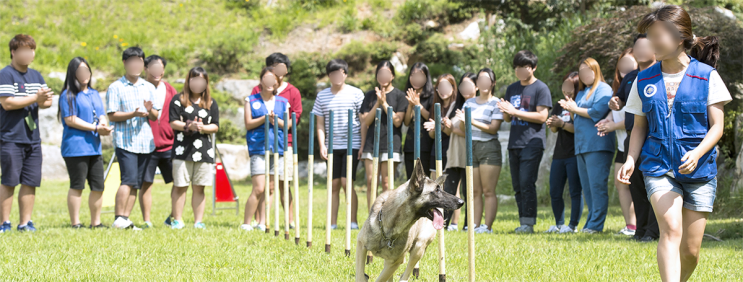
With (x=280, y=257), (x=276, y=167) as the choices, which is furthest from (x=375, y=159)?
(x=276, y=167)

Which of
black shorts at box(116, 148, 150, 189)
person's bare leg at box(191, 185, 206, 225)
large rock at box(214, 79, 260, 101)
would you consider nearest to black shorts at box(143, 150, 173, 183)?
black shorts at box(116, 148, 150, 189)

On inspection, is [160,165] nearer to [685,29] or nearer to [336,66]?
[336,66]

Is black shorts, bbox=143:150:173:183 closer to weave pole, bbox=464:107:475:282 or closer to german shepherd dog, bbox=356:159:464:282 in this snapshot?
german shepherd dog, bbox=356:159:464:282

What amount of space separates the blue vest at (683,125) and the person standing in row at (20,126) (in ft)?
21.6

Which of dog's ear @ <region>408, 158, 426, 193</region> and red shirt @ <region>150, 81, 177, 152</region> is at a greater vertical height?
dog's ear @ <region>408, 158, 426, 193</region>

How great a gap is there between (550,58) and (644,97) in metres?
12.2

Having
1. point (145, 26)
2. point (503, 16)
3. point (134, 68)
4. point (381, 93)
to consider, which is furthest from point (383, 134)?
point (145, 26)

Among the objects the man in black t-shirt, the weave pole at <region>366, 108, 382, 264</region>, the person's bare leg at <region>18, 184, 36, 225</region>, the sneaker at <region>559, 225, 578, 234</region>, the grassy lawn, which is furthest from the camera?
the sneaker at <region>559, 225, 578, 234</region>

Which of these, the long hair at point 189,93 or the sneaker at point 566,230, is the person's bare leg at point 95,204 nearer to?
the long hair at point 189,93

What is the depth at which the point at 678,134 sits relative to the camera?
352 centimetres

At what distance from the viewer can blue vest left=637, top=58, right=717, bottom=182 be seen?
350 cm

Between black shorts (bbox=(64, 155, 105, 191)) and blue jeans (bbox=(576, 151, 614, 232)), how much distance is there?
6.09 meters

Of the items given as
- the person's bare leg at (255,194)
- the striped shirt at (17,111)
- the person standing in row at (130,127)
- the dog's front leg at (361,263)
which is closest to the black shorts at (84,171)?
the person standing in row at (130,127)

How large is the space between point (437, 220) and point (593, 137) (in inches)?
151
